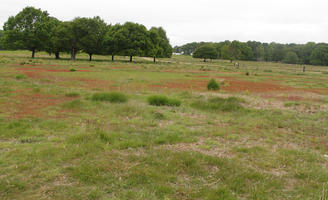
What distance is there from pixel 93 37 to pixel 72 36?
4.55m

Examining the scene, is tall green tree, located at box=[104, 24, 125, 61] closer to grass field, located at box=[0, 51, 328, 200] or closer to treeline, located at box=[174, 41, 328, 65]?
treeline, located at box=[174, 41, 328, 65]

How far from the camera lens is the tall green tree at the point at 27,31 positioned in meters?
52.4

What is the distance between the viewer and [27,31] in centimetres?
5331

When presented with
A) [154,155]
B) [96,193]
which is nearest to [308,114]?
[154,155]

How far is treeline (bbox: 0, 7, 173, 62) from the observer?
53219mm

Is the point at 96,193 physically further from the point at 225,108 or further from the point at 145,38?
the point at 145,38

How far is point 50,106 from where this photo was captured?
408 inches

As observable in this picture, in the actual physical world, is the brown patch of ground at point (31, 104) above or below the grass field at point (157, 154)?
above

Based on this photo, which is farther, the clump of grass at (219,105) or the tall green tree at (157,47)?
the tall green tree at (157,47)

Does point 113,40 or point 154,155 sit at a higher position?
point 113,40

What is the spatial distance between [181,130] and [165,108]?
134 inches

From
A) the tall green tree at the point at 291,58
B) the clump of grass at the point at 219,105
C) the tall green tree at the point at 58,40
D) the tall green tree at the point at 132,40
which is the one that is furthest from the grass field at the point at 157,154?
the tall green tree at the point at 291,58

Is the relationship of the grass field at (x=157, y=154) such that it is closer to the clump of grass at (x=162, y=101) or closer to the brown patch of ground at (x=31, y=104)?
the brown patch of ground at (x=31, y=104)

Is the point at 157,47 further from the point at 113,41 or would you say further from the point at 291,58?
the point at 291,58
